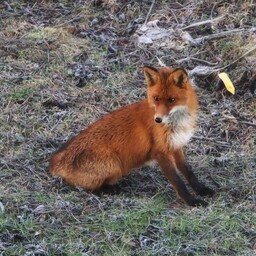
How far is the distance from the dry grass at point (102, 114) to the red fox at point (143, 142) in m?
0.17

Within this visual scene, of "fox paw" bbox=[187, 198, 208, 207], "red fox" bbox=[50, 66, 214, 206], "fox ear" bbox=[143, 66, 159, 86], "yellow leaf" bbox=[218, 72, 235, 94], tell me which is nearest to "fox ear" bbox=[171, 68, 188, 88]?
"red fox" bbox=[50, 66, 214, 206]

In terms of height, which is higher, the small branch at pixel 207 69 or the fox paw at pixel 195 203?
the fox paw at pixel 195 203

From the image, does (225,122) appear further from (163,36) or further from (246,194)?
(163,36)

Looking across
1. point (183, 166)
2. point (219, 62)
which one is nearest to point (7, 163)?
point (183, 166)

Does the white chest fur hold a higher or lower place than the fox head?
lower

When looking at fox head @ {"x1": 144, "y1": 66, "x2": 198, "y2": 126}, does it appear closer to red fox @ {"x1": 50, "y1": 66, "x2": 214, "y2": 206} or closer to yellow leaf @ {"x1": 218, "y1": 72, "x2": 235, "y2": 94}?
red fox @ {"x1": 50, "y1": 66, "x2": 214, "y2": 206}

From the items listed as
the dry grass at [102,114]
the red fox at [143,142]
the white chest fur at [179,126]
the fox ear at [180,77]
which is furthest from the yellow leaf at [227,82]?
the fox ear at [180,77]

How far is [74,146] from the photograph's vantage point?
6695 millimetres

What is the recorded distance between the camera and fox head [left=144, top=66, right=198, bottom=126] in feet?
20.5

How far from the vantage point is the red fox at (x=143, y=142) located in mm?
6316

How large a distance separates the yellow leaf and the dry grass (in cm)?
12

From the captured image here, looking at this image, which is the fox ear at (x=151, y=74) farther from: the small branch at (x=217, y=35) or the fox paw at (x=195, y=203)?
→ the small branch at (x=217, y=35)

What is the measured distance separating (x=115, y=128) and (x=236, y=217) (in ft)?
4.93

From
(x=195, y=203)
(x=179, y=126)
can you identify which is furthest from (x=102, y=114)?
(x=195, y=203)
